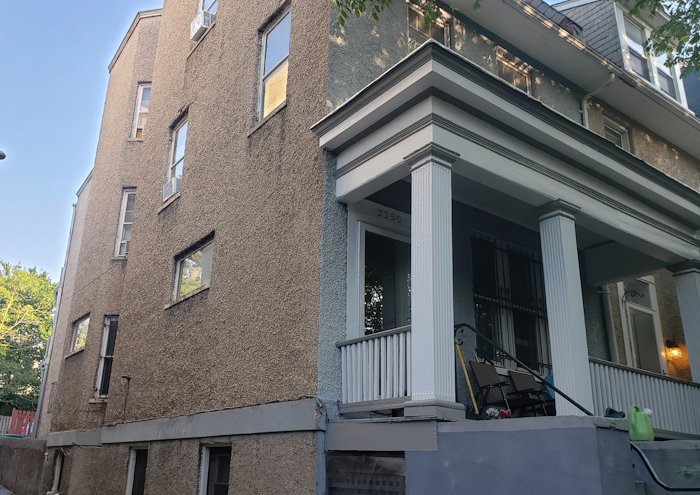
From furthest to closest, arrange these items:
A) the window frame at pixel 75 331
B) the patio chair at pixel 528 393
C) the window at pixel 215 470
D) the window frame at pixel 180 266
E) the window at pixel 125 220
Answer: the window at pixel 125 220, the window frame at pixel 75 331, the window frame at pixel 180 266, the window at pixel 215 470, the patio chair at pixel 528 393

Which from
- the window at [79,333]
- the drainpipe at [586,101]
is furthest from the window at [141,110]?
the drainpipe at [586,101]

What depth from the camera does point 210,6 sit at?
472 inches

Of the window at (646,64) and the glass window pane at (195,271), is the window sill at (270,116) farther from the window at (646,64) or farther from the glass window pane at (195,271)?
the window at (646,64)

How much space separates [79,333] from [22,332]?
31568mm

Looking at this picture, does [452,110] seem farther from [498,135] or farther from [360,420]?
[360,420]

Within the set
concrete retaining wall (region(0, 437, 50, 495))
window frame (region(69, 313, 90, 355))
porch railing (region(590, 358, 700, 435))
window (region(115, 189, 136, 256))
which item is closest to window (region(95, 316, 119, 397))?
window frame (region(69, 313, 90, 355))

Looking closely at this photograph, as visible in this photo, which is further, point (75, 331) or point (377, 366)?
point (75, 331)

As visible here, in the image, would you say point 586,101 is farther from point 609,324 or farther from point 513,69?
point 609,324

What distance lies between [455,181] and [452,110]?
1.34 m

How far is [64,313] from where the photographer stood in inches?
786

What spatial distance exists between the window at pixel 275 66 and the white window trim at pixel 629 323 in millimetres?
7011

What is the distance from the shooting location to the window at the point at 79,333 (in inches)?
588

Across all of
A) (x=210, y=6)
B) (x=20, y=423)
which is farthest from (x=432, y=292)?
(x=20, y=423)

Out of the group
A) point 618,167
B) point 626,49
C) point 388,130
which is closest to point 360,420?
point 388,130
